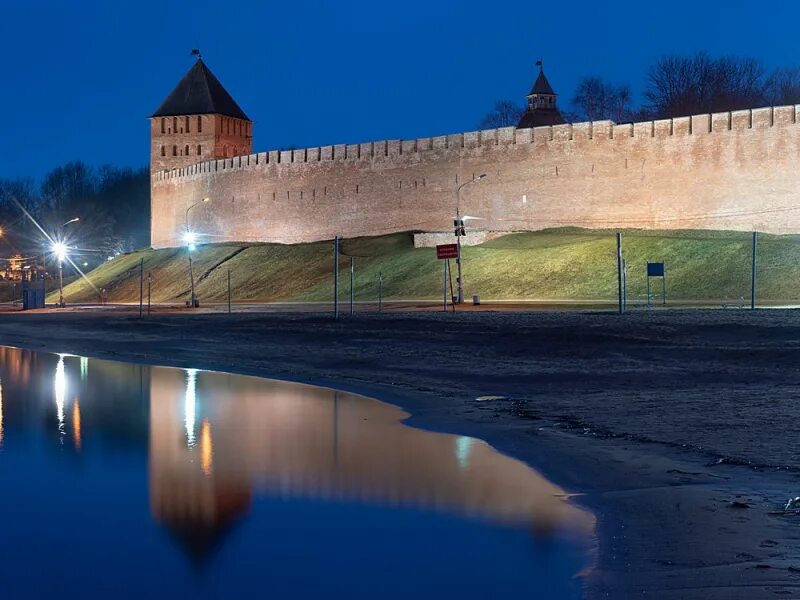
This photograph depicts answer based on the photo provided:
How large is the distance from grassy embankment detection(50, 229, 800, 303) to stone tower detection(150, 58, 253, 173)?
8.92 meters

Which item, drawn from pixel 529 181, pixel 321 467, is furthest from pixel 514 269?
pixel 321 467

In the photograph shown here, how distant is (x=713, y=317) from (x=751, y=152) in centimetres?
1683

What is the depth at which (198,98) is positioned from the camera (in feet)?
171

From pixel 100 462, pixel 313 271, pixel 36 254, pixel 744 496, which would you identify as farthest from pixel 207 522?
pixel 36 254

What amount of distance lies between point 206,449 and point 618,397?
3.63 m

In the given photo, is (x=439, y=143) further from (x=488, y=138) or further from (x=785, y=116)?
(x=785, y=116)

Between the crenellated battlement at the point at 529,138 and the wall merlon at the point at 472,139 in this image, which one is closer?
the crenellated battlement at the point at 529,138

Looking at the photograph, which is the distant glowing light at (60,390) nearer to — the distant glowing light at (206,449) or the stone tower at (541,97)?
the distant glowing light at (206,449)

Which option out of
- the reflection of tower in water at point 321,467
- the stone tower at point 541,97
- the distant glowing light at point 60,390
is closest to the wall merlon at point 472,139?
the stone tower at point 541,97

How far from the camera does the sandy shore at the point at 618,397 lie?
444 centimetres

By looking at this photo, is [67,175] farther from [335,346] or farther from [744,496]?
[744,496]

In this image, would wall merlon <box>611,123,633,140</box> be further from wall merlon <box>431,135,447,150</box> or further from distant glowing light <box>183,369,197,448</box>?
distant glowing light <box>183,369,197,448</box>

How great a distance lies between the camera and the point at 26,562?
4660 millimetres

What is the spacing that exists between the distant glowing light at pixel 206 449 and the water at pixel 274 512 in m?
0.02
